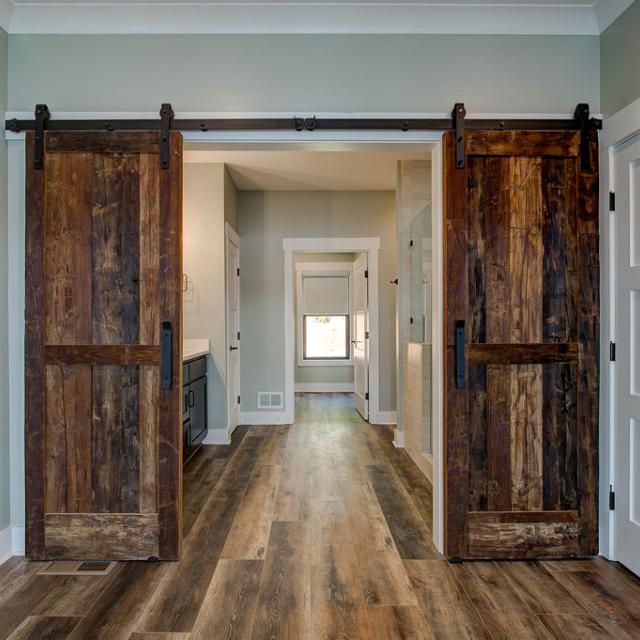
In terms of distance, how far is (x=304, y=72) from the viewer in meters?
2.39

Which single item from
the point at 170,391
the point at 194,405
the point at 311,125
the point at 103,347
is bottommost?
the point at 194,405

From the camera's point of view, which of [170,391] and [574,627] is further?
[170,391]

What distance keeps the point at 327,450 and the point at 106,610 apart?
2.56m

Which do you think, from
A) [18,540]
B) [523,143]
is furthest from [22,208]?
[523,143]

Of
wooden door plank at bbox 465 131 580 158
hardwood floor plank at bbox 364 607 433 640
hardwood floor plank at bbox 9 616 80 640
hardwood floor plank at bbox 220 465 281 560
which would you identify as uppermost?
wooden door plank at bbox 465 131 580 158

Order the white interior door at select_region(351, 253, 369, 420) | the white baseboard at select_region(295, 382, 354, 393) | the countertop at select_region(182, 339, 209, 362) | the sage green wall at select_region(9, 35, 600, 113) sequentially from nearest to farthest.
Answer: the sage green wall at select_region(9, 35, 600, 113) → the countertop at select_region(182, 339, 209, 362) → the white interior door at select_region(351, 253, 369, 420) → the white baseboard at select_region(295, 382, 354, 393)

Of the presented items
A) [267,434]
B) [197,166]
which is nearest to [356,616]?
[267,434]

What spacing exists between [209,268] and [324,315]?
11.9 feet

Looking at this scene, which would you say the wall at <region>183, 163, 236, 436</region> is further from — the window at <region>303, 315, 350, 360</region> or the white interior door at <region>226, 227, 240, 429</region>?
the window at <region>303, 315, 350, 360</region>

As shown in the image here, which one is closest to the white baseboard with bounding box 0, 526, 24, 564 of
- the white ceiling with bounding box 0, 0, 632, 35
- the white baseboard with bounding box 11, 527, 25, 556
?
the white baseboard with bounding box 11, 527, 25, 556

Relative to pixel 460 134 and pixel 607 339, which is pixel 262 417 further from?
pixel 460 134

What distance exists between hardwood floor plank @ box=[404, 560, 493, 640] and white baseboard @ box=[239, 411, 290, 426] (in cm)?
320

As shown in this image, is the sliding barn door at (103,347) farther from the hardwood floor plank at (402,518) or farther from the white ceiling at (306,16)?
the hardwood floor plank at (402,518)

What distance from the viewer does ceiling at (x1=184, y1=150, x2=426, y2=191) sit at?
14.0ft
